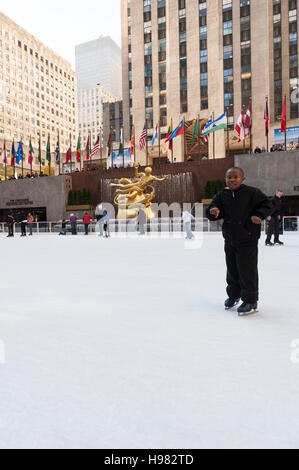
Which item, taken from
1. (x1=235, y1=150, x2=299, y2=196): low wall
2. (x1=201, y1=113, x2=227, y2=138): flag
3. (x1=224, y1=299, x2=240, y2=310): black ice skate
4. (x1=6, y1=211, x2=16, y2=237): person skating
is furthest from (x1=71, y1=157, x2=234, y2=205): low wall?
(x1=224, y1=299, x2=240, y2=310): black ice skate

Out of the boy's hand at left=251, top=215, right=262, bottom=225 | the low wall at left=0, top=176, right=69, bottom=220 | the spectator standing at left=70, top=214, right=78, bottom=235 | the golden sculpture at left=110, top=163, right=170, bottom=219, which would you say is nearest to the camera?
the boy's hand at left=251, top=215, right=262, bottom=225

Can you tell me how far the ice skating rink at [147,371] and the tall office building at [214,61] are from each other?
42.7 m

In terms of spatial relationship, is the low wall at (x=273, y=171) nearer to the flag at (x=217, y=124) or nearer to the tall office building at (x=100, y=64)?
the flag at (x=217, y=124)

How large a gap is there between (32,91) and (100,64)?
9752 centimetres

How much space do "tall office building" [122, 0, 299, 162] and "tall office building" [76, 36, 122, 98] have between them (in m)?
127

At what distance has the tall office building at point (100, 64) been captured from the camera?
173625 millimetres

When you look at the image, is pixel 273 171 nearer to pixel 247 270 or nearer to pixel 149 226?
pixel 149 226

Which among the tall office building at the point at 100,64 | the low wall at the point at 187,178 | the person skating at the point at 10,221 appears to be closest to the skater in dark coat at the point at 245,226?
the person skating at the point at 10,221

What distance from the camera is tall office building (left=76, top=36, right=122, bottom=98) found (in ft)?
570

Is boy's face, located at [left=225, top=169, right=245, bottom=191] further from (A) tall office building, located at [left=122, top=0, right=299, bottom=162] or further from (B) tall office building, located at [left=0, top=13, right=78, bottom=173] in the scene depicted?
(B) tall office building, located at [left=0, top=13, right=78, bottom=173]

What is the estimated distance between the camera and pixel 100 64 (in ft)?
576

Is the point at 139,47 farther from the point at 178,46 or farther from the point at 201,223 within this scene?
the point at 201,223

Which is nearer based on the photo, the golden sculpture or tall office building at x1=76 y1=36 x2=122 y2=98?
the golden sculpture
